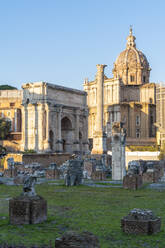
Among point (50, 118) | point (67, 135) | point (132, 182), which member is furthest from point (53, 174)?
point (67, 135)

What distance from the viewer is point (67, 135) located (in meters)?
56.7

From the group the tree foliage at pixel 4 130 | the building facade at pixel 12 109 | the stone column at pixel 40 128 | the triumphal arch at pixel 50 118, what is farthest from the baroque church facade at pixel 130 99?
the stone column at pixel 40 128

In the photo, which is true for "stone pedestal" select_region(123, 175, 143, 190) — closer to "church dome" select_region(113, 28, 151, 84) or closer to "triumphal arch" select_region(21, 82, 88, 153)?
"triumphal arch" select_region(21, 82, 88, 153)

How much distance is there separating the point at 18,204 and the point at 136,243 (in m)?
3.63

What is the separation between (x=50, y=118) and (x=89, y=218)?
41.3 meters

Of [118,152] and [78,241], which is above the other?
[118,152]

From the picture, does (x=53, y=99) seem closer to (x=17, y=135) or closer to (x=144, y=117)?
(x=17, y=135)

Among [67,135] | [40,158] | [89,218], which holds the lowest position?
[89,218]

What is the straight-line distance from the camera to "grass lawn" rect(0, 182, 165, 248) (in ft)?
27.3

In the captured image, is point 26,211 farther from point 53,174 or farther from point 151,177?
point 53,174

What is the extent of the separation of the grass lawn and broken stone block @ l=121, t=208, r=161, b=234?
17cm

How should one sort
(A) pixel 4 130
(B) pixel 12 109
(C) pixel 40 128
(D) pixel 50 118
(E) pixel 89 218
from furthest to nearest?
(B) pixel 12 109
(A) pixel 4 130
(D) pixel 50 118
(C) pixel 40 128
(E) pixel 89 218

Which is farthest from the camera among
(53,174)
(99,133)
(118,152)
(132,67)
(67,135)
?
(132,67)

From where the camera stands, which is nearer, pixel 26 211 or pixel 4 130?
pixel 26 211
